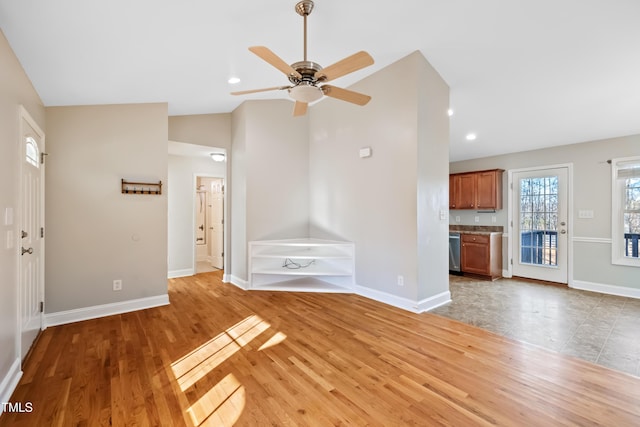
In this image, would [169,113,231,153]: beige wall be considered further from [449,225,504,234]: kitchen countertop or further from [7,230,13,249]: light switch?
[449,225,504,234]: kitchen countertop

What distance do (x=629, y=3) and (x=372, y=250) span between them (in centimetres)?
336

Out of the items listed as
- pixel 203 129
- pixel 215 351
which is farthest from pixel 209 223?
pixel 215 351

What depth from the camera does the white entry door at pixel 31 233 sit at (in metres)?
2.43

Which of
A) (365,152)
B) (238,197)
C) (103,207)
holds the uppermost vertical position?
(365,152)

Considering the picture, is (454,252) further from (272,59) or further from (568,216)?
(272,59)

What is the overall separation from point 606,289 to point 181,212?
730 centimetres

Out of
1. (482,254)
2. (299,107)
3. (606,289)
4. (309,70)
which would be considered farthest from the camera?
(482,254)

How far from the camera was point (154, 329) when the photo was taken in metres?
3.10

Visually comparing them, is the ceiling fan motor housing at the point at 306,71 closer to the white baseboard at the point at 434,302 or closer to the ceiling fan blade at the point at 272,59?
the ceiling fan blade at the point at 272,59

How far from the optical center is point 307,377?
86.4 inches

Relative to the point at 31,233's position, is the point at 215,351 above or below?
below

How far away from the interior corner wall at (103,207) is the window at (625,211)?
21.6 feet

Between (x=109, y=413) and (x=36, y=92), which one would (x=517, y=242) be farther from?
(x=36, y=92)

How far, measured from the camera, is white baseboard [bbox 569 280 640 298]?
14.2ft
